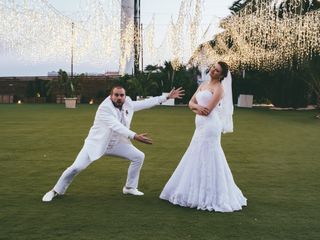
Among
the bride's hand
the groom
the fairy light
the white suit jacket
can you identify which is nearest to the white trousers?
the groom

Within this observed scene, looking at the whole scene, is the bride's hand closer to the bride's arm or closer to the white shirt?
the bride's arm

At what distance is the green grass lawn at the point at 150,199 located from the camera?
5375 millimetres

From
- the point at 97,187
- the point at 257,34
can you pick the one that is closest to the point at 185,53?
the point at 257,34

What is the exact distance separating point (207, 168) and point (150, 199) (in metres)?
0.89

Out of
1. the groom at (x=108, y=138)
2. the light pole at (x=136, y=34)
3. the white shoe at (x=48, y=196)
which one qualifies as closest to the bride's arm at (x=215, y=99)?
the groom at (x=108, y=138)

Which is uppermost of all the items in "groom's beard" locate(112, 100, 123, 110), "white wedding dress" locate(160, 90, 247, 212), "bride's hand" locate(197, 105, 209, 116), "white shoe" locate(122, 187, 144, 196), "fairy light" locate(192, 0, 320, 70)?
"fairy light" locate(192, 0, 320, 70)

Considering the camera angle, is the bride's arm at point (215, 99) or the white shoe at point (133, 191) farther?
the white shoe at point (133, 191)

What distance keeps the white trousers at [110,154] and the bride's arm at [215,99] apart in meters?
1.15

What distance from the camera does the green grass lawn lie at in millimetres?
5375

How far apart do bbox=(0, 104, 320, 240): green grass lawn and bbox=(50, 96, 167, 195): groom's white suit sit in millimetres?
340

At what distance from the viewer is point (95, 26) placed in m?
28.3

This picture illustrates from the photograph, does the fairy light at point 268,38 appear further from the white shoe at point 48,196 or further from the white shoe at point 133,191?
the white shoe at point 48,196

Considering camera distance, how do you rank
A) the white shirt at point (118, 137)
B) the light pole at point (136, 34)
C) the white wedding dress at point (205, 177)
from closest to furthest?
the white wedding dress at point (205, 177), the white shirt at point (118, 137), the light pole at point (136, 34)

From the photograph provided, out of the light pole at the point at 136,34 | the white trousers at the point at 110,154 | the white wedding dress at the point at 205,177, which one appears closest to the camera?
the white wedding dress at the point at 205,177
